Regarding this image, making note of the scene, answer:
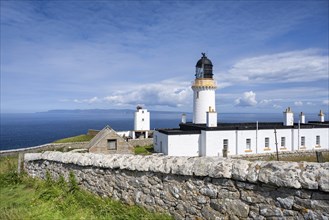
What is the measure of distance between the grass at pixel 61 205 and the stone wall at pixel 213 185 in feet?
1.12

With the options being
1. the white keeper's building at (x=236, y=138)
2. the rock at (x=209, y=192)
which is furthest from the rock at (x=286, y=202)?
the white keeper's building at (x=236, y=138)

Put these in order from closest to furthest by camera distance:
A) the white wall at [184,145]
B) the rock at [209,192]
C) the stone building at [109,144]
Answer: the rock at [209,192]
the stone building at [109,144]
the white wall at [184,145]

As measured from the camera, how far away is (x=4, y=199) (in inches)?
337

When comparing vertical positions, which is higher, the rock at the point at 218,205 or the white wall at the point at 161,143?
the rock at the point at 218,205

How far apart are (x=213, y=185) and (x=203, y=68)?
117 feet

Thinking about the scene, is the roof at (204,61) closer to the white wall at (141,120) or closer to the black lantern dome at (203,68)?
the black lantern dome at (203,68)

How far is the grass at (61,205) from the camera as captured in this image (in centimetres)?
617

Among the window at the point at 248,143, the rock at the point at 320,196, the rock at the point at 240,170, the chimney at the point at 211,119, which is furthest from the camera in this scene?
the window at the point at 248,143

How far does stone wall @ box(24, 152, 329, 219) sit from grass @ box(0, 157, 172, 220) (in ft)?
1.12

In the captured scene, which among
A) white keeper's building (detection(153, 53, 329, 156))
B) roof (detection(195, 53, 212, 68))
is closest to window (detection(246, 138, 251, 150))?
white keeper's building (detection(153, 53, 329, 156))

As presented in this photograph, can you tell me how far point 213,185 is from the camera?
539cm

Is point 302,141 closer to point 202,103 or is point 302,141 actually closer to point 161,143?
point 202,103

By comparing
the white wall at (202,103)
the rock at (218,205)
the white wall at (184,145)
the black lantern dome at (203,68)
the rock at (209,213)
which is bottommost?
the white wall at (184,145)

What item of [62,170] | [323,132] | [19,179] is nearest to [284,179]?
[62,170]
